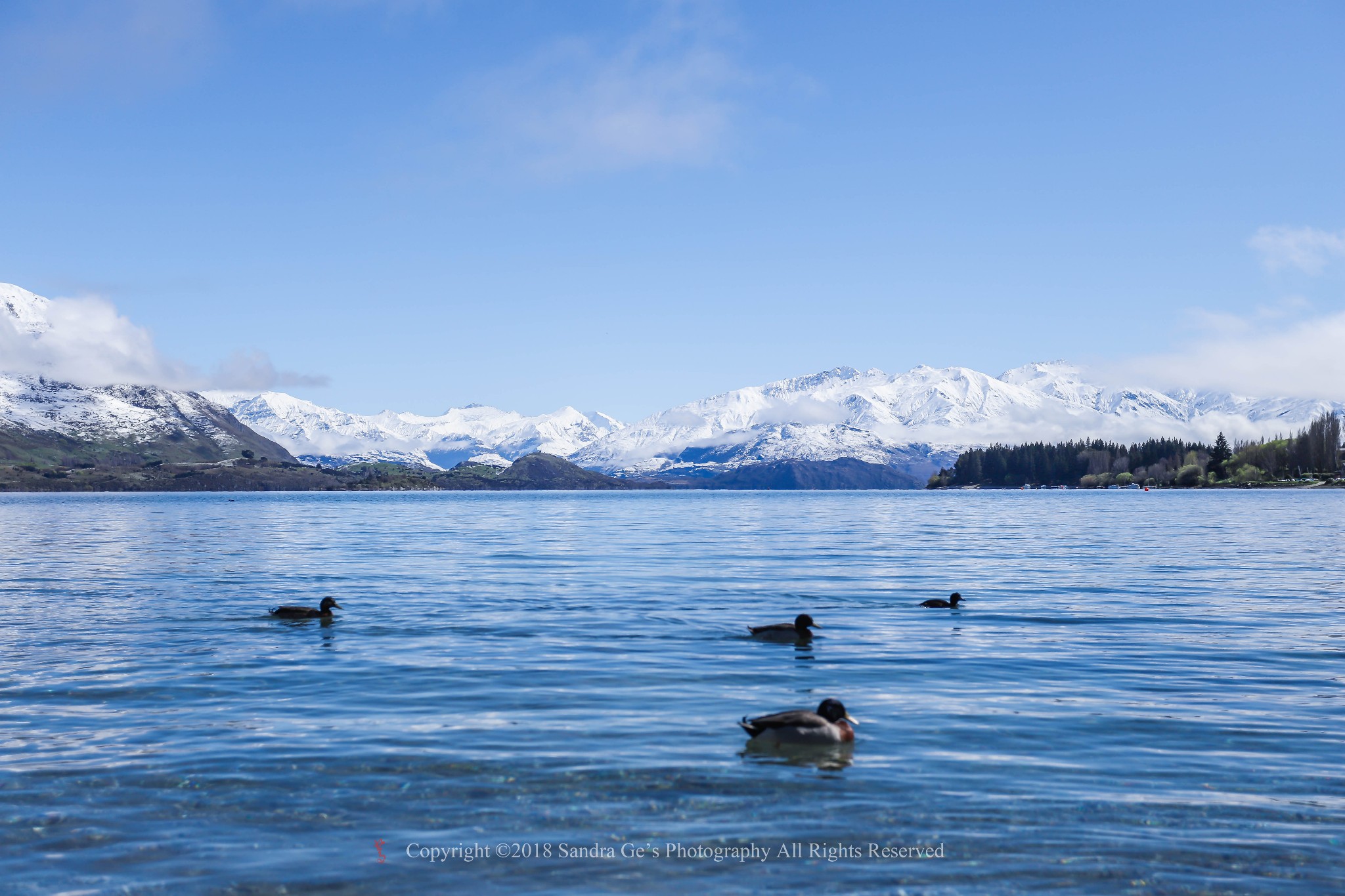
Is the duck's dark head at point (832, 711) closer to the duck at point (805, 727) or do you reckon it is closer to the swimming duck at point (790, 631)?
the duck at point (805, 727)

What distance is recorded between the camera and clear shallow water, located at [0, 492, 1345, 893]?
39.7ft

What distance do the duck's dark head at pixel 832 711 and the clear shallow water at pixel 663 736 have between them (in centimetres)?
62

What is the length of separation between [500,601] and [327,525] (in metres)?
90.7

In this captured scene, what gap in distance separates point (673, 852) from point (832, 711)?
5611 millimetres

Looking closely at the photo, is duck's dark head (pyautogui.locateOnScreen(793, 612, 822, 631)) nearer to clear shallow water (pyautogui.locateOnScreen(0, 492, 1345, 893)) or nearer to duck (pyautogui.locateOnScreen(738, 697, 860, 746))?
clear shallow water (pyautogui.locateOnScreen(0, 492, 1345, 893))

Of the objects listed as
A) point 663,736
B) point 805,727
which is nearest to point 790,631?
point 663,736

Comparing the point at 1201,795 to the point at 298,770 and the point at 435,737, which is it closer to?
the point at 435,737

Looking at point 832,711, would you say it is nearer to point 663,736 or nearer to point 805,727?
point 805,727

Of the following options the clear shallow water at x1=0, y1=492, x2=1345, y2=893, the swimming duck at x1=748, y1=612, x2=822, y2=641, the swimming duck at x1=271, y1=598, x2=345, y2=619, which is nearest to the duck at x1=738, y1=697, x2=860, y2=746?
the clear shallow water at x1=0, y1=492, x2=1345, y2=893

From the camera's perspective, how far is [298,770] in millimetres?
15664

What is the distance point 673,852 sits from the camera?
40.8 ft

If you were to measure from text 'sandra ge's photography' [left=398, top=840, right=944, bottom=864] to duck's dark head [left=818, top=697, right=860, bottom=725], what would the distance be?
4.53 m

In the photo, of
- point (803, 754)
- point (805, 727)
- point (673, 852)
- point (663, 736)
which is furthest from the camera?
point (663, 736)

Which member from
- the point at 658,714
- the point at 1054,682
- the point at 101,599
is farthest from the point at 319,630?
the point at 1054,682
